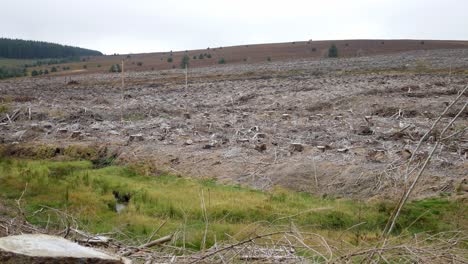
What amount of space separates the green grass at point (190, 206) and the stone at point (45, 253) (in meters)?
4.05

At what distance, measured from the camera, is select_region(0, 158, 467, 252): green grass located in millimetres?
9016

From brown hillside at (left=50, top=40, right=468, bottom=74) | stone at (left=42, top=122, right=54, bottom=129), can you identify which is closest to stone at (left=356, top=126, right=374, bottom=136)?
stone at (left=42, top=122, right=54, bottom=129)

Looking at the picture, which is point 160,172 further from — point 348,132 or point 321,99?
point 321,99

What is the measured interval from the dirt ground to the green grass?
0.67 meters

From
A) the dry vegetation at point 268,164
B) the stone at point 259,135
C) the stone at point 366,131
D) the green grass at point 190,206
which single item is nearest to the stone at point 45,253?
the dry vegetation at point 268,164

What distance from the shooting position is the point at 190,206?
10.3m

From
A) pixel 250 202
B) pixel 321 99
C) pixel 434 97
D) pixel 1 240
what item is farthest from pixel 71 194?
pixel 434 97

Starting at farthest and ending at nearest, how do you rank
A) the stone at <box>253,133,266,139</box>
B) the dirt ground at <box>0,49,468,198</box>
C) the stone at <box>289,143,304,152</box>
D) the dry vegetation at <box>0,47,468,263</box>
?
the stone at <box>253,133,266,139</box>
the stone at <box>289,143,304,152</box>
the dirt ground at <box>0,49,468,198</box>
the dry vegetation at <box>0,47,468,263</box>

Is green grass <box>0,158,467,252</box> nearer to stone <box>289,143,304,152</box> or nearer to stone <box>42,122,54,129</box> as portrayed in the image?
stone <box>289,143,304,152</box>

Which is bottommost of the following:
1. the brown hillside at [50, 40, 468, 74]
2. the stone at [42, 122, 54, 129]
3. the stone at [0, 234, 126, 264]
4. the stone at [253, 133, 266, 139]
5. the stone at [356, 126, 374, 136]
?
the stone at [42, 122, 54, 129]

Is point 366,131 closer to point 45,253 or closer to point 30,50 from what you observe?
point 45,253

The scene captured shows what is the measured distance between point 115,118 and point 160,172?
303 inches

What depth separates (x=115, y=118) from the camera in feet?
66.5

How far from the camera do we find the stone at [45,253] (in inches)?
136
